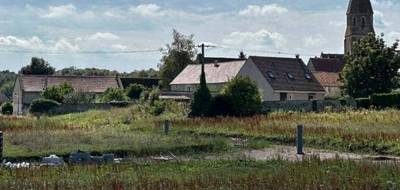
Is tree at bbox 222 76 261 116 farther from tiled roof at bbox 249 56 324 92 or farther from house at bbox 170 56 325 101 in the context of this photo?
tiled roof at bbox 249 56 324 92

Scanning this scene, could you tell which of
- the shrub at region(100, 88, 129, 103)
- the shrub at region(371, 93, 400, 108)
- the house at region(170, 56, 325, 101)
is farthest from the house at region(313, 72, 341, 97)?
the shrub at region(371, 93, 400, 108)

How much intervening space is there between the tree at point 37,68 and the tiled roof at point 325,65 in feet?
151

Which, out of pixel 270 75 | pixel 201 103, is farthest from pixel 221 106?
pixel 270 75

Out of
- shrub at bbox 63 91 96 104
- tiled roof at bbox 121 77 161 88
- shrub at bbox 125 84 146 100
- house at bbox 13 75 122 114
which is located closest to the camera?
shrub at bbox 63 91 96 104

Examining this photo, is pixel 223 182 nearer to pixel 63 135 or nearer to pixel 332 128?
pixel 63 135

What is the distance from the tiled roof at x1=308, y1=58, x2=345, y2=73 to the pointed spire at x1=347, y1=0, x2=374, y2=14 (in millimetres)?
8534

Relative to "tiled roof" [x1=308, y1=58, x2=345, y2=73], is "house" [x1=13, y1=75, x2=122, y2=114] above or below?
below

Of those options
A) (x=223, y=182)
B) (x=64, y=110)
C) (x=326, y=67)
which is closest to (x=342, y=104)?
(x=64, y=110)

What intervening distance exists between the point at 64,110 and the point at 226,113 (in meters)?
23.3

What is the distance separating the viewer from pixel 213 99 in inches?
1945

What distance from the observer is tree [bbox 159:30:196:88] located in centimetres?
9938

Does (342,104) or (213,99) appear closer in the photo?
(213,99)

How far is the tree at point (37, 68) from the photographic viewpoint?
11938cm

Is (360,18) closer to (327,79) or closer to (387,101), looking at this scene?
(327,79)
